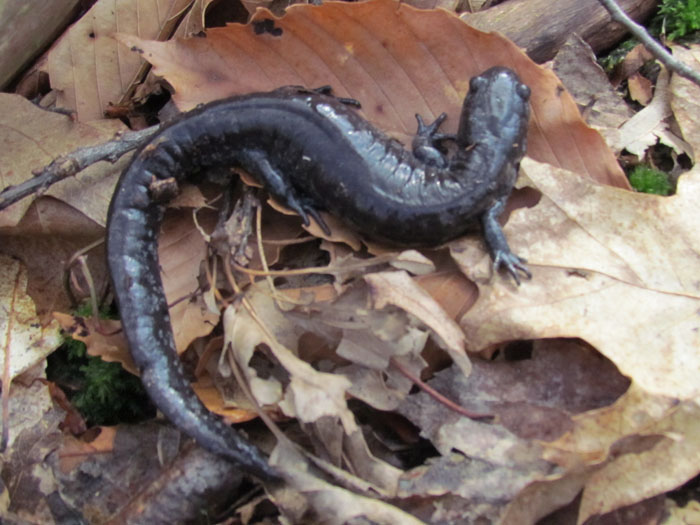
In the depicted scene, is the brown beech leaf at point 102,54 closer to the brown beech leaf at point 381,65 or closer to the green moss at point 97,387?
the brown beech leaf at point 381,65

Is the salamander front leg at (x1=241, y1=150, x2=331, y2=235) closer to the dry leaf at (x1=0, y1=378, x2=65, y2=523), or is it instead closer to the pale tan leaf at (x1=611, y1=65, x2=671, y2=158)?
the dry leaf at (x1=0, y1=378, x2=65, y2=523)

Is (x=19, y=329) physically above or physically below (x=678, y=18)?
below

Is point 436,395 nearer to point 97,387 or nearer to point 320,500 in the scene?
point 320,500

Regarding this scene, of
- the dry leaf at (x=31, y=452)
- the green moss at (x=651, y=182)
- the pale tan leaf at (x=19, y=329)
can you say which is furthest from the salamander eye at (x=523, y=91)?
the dry leaf at (x=31, y=452)

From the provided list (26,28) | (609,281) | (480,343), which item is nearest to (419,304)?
(480,343)

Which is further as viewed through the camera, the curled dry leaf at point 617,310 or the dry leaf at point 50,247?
the dry leaf at point 50,247

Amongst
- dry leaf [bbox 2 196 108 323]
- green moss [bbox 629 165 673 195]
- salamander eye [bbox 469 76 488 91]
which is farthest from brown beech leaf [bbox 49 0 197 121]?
green moss [bbox 629 165 673 195]

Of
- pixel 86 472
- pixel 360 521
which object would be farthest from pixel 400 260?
pixel 86 472
